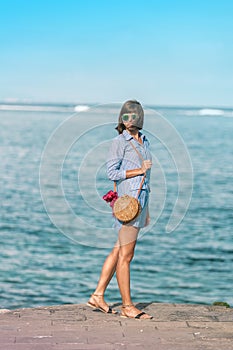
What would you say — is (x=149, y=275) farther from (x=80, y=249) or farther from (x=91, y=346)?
(x=91, y=346)

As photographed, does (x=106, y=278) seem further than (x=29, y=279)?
No

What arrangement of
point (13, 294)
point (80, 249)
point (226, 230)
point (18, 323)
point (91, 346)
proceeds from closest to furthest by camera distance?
point (91, 346) → point (18, 323) → point (13, 294) → point (80, 249) → point (226, 230)

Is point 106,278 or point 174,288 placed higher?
point 106,278

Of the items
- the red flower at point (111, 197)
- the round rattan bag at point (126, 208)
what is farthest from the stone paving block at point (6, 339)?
the red flower at point (111, 197)

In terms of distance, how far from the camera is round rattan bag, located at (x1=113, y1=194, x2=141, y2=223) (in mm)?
6121

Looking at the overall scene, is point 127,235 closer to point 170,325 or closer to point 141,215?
point 141,215

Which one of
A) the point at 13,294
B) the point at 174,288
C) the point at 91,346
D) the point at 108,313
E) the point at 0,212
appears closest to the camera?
the point at 91,346

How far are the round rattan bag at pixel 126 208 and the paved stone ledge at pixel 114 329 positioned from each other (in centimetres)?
82

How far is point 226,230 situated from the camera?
18438mm

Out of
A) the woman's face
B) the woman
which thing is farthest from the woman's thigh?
the woman's face

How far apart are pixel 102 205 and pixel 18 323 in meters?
1.78

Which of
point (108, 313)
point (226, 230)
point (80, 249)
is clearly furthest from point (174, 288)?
point (108, 313)

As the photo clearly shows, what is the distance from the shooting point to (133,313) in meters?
6.44

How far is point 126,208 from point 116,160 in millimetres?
397
